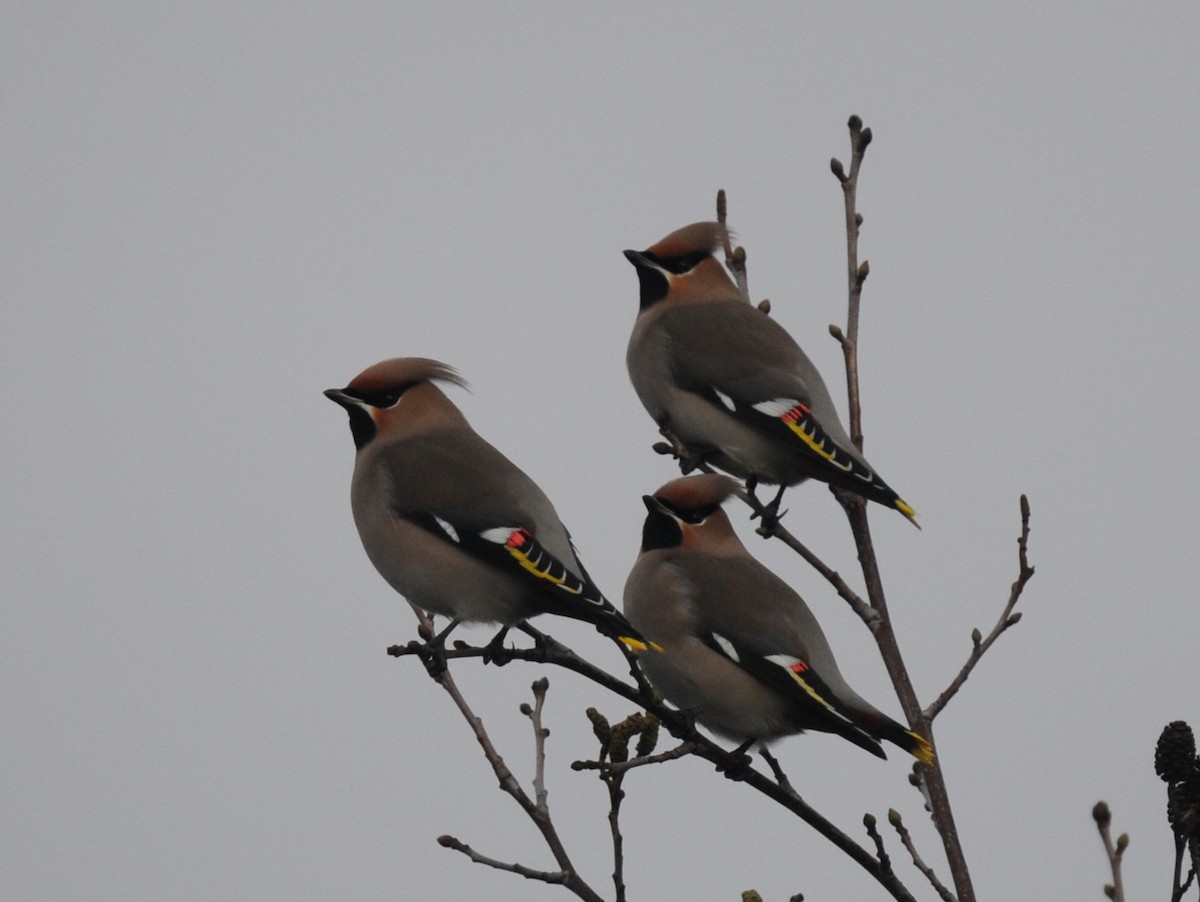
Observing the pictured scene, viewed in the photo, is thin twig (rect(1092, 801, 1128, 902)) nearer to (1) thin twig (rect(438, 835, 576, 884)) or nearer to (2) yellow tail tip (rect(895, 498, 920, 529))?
(1) thin twig (rect(438, 835, 576, 884))

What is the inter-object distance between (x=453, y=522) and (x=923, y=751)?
1380 mm

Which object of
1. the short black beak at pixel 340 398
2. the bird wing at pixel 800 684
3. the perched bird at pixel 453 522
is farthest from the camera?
the short black beak at pixel 340 398

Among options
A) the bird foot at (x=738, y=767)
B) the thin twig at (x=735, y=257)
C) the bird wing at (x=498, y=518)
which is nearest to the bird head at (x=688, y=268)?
the thin twig at (x=735, y=257)

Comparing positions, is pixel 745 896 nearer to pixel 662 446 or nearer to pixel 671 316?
pixel 662 446

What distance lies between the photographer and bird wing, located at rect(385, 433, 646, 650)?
14.4 ft

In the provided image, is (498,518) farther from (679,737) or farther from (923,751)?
(923,751)

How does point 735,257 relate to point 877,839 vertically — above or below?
above

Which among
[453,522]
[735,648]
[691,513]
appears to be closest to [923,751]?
[735,648]

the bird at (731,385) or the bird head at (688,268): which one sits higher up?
the bird head at (688,268)

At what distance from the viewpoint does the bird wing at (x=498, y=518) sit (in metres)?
4.39

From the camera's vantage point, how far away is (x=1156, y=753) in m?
3.22

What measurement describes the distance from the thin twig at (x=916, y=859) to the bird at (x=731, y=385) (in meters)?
1.64

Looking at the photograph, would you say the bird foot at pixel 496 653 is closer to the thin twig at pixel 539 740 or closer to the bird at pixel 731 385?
the thin twig at pixel 539 740

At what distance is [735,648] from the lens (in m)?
5.04
